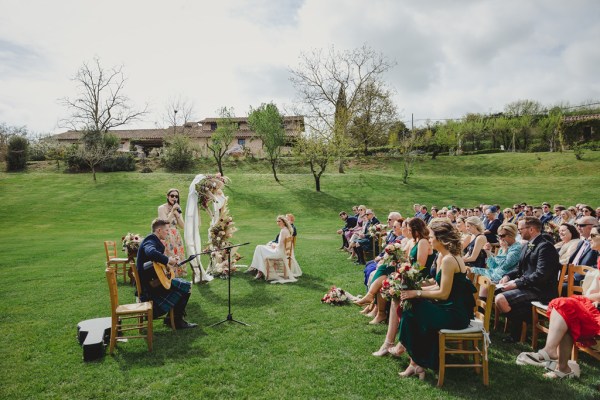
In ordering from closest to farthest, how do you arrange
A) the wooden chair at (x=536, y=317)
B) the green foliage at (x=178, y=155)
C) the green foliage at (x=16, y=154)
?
the wooden chair at (x=536, y=317), the green foliage at (x=16, y=154), the green foliage at (x=178, y=155)

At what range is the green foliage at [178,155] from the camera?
45781 millimetres

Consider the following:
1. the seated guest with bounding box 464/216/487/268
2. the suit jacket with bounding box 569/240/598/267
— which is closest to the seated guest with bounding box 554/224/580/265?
the suit jacket with bounding box 569/240/598/267

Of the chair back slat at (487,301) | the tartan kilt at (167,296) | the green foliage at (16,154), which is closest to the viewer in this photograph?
the chair back slat at (487,301)

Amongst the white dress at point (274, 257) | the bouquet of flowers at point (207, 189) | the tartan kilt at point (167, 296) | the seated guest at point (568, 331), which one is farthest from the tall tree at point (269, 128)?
the seated guest at point (568, 331)

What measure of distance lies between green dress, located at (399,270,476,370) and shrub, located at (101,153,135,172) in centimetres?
4527

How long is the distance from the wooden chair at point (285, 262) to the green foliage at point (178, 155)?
124 ft

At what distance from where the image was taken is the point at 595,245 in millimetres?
5762

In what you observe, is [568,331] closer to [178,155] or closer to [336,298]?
[336,298]

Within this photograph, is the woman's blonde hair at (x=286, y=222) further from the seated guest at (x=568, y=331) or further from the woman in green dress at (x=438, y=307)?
the seated guest at (x=568, y=331)

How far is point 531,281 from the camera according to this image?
240 inches

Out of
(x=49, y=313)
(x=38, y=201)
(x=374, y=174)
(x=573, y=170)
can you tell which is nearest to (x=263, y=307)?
(x=49, y=313)

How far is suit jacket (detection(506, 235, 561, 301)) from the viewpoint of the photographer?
19.7ft

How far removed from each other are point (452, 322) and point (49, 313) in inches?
308

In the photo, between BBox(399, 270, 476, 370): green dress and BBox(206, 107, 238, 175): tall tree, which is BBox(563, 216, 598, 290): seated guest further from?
BBox(206, 107, 238, 175): tall tree
